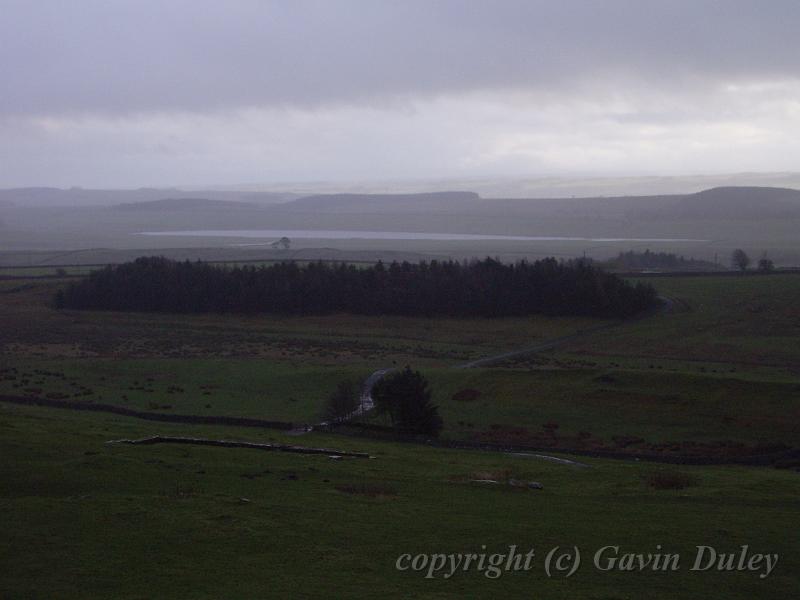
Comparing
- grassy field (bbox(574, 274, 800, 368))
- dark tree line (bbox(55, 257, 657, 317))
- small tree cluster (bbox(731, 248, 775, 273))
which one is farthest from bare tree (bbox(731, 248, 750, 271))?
dark tree line (bbox(55, 257, 657, 317))

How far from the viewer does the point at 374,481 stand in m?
21.3

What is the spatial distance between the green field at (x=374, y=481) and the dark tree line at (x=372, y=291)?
17.8 meters

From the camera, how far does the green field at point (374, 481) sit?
44.5 feet

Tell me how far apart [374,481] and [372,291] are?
56.8 metres

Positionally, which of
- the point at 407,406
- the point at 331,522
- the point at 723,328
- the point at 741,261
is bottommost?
the point at 407,406

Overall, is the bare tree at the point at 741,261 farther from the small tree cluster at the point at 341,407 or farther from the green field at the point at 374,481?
the small tree cluster at the point at 341,407

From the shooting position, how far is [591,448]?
32.2 meters

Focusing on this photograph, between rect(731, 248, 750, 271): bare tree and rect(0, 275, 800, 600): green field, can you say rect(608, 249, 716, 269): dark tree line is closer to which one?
rect(731, 248, 750, 271): bare tree

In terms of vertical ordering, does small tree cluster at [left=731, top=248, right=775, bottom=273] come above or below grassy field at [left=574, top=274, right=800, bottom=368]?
above

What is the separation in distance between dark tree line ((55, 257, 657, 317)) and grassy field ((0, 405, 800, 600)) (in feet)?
164

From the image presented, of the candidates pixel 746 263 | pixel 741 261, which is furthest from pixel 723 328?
pixel 746 263

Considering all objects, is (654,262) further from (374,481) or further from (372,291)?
(374,481)

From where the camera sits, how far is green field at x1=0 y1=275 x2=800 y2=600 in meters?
13.6

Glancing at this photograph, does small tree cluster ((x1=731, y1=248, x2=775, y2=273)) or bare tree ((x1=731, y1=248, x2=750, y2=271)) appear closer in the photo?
small tree cluster ((x1=731, y1=248, x2=775, y2=273))
